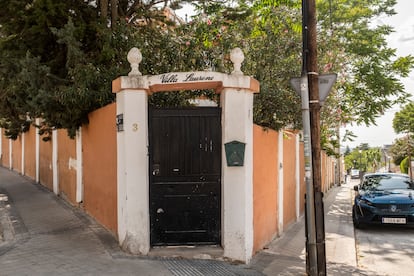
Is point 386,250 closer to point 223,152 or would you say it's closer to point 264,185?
point 264,185

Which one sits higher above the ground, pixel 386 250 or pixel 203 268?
pixel 203 268

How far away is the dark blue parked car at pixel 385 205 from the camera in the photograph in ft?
34.2

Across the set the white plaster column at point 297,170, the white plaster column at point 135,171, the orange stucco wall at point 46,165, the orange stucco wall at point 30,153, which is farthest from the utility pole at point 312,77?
the orange stucco wall at point 30,153

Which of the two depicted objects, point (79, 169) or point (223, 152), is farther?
point (79, 169)

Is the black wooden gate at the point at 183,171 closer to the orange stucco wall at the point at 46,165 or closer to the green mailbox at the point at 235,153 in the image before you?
the green mailbox at the point at 235,153

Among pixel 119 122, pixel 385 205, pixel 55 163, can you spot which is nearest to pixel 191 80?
pixel 119 122

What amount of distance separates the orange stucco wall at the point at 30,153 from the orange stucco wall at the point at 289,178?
10380 mm

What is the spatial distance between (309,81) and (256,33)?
343cm

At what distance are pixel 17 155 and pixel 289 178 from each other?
15.8m

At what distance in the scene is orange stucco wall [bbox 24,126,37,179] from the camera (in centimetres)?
1731

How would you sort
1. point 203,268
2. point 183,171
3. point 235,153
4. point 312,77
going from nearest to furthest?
point 203,268
point 235,153
point 312,77
point 183,171

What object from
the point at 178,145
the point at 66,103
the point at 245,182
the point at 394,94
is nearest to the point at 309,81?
the point at 245,182

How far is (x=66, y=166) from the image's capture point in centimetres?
1196

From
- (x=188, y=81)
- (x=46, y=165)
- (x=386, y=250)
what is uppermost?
(x=188, y=81)
